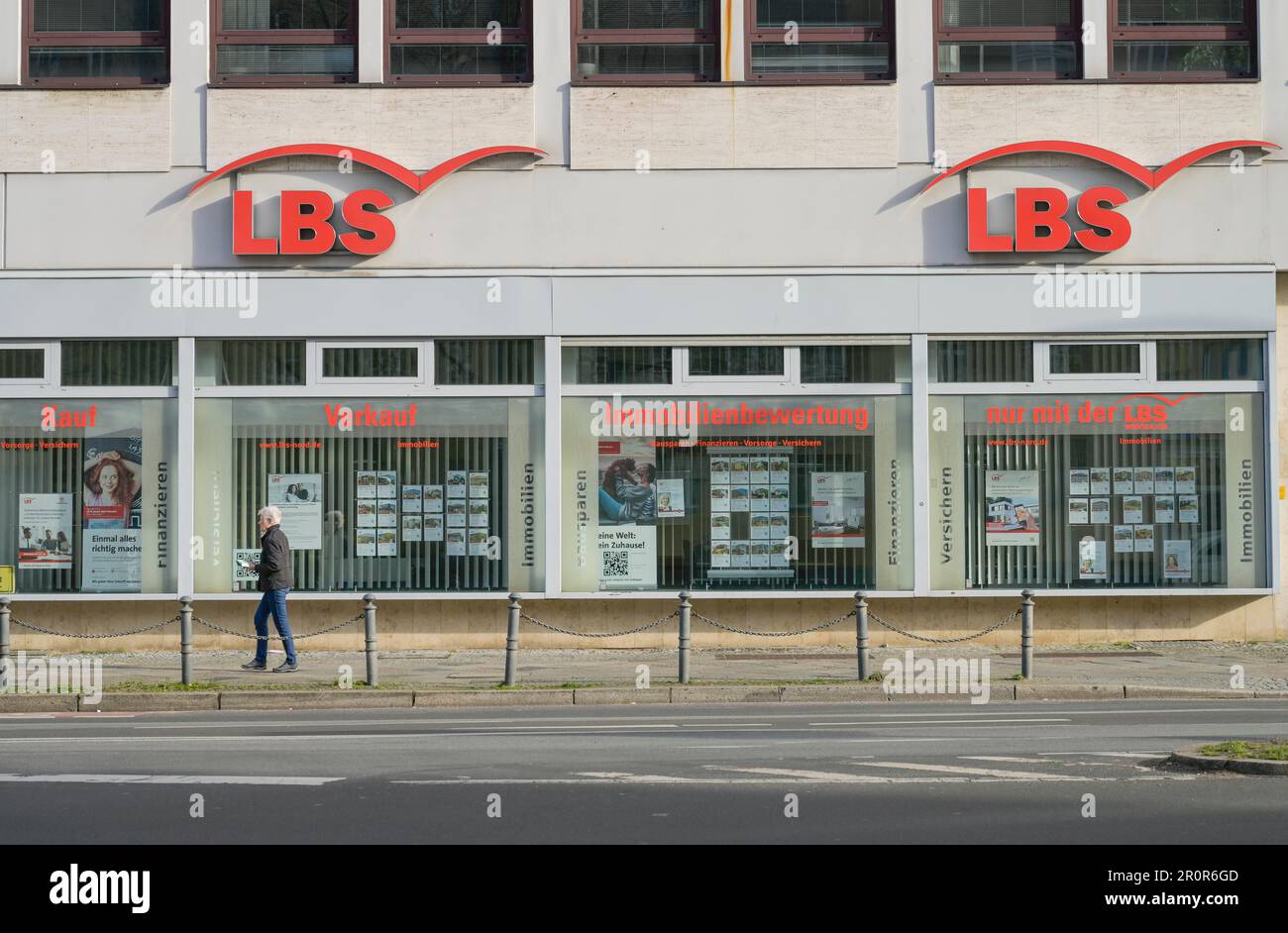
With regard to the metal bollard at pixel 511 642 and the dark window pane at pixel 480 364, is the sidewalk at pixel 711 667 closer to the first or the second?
the metal bollard at pixel 511 642

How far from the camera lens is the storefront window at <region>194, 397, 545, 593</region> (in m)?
20.0

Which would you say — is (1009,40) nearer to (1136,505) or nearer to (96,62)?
(1136,505)

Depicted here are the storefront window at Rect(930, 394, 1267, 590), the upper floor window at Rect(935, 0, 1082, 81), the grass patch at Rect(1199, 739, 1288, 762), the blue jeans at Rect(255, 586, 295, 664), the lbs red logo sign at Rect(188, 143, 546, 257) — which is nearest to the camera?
the grass patch at Rect(1199, 739, 1288, 762)

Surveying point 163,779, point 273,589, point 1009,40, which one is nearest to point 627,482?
point 273,589

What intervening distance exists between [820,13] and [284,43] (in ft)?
22.1

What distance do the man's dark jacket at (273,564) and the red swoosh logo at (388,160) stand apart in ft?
15.7

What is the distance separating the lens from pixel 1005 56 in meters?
20.1

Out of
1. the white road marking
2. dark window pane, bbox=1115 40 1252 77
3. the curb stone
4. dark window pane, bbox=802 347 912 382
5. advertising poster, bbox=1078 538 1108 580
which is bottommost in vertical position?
the white road marking

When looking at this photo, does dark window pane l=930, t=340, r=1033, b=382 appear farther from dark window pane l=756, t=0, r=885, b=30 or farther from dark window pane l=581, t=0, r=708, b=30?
A: dark window pane l=581, t=0, r=708, b=30

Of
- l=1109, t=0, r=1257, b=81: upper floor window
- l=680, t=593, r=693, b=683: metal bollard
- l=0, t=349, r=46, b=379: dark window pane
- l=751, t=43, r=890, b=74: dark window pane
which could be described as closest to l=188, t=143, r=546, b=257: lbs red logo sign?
l=0, t=349, r=46, b=379: dark window pane

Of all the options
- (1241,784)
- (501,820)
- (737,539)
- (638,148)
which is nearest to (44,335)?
(638,148)

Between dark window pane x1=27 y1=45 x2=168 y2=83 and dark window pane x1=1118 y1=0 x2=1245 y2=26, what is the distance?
12100mm
